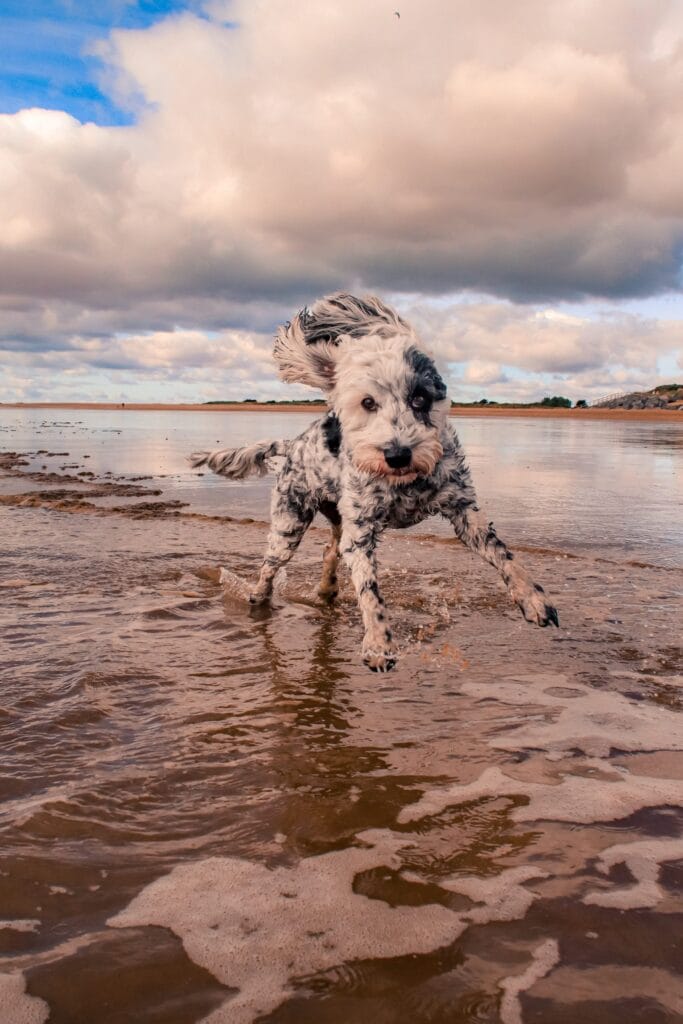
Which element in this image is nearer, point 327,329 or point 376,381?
point 376,381

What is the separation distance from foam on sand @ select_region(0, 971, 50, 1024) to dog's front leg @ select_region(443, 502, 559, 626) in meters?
2.87

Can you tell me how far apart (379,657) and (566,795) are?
1160 mm

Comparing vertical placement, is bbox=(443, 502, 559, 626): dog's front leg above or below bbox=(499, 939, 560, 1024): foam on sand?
above

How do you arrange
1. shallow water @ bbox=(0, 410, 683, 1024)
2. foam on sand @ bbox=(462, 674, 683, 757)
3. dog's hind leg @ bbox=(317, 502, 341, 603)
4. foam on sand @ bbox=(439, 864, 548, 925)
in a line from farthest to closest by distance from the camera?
dog's hind leg @ bbox=(317, 502, 341, 603)
foam on sand @ bbox=(462, 674, 683, 757)
foam on sand @ bbox=(439, 864, 548, 925)
shallow water @ bbox=(0, 410, 683, 1024)

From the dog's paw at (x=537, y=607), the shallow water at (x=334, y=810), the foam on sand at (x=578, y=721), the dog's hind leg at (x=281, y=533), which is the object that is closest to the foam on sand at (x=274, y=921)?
the shallow water at (x=334, y=810)

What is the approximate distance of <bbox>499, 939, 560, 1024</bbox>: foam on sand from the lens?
1938mm

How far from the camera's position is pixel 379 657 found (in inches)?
152

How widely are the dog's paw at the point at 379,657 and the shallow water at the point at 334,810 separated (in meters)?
0.32

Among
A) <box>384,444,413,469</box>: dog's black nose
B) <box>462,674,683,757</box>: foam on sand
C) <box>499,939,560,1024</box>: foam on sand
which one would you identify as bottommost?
<box>499,939,560,1024</box>: foam on sand

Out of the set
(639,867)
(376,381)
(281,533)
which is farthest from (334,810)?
(281,533)

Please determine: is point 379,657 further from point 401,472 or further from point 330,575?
point 330,575

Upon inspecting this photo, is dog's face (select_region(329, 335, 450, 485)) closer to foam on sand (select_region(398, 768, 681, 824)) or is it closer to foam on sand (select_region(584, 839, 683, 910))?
foam on sand (select_region(398, 768, 681, 824))

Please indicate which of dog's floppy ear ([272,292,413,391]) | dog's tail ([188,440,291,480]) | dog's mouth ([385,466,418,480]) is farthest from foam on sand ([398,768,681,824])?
dog's tail ([188,440,291,480])

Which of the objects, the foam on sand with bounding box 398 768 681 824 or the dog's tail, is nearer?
the foam on sand with bounding box 398 768 681 824
